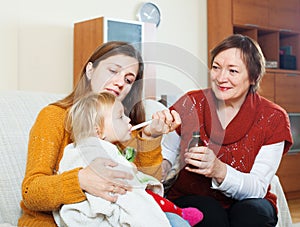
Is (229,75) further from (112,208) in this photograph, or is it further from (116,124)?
(112,208)

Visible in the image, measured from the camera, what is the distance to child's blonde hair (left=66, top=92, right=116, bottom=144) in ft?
4.48

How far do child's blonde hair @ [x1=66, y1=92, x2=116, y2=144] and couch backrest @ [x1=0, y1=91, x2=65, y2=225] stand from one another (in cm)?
23

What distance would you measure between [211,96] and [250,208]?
17.2 inches

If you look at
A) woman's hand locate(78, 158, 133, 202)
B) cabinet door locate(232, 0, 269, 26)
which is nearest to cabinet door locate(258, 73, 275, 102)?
cabinet door locate(232, 0, 269, 26)

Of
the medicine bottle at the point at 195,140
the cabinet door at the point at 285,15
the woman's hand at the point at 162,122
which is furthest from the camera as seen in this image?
the cabinet door at the point at 285,15

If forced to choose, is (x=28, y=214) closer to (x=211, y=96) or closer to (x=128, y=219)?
(x=128, y=219)

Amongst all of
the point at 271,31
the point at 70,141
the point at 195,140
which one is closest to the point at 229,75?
the point at 195,140

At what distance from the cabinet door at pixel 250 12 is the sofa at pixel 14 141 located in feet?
10.3

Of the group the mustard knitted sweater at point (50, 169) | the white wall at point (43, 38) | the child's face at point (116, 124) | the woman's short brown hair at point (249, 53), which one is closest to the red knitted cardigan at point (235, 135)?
the woman's short brown hair at point (249, 53)

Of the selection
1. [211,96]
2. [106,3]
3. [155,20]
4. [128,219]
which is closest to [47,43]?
[106,3]

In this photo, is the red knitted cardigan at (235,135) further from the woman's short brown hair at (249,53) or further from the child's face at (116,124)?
the child's face at (116,124)

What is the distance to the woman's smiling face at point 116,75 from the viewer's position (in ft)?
4.44

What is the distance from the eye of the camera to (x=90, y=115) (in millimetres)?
1371

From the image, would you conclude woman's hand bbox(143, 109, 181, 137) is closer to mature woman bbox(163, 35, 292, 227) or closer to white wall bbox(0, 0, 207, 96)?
mature woman bbox(163, 35, 292, 227)
